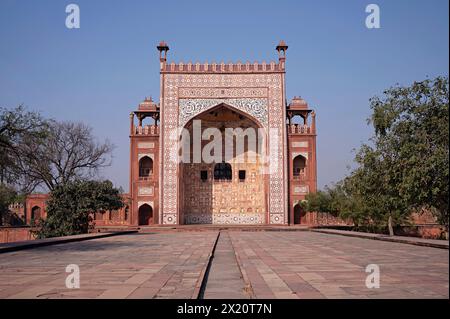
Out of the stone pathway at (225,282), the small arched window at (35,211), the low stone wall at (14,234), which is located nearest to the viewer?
the stone pathway at (225,282)

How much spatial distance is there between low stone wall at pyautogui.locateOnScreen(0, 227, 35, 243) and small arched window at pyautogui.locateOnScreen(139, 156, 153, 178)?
23.7 feet

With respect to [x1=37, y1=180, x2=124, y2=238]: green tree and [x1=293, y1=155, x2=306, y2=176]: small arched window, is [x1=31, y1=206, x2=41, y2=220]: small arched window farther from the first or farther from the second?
[x1=293, y1=155, x2=306, y2=176]: small arched window

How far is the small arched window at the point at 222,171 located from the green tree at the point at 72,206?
10812 mm

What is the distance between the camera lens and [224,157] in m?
28.5

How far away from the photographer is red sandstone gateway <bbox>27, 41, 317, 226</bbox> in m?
25.8

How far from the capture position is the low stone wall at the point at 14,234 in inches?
860

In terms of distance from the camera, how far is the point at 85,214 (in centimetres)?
1828

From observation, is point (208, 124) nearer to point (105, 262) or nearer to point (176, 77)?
point (176, 77)

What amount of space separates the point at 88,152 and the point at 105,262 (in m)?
17.5

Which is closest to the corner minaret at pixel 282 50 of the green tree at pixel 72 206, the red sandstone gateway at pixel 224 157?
the red sandstone gateway at pixel 224 157

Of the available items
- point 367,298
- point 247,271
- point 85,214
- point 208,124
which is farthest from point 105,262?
point 208,124

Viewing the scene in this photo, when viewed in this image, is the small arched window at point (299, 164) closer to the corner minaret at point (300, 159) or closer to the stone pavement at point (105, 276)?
the corner minaret at point (300, 159)

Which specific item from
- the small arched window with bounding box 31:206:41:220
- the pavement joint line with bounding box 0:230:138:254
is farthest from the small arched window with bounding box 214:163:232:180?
the pavement joint line with bounding box 0:230:138:254
